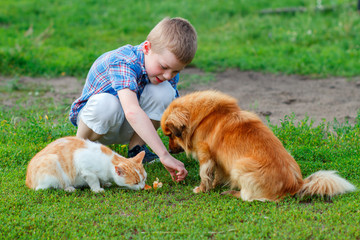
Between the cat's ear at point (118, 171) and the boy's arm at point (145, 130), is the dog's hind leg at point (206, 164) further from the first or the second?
the cat's ear at point (118, 171)

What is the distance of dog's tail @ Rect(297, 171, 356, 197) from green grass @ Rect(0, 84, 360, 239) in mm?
77

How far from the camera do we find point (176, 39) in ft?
13.0

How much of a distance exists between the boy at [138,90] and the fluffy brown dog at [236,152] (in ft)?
0.82

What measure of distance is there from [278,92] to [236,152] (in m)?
3.89

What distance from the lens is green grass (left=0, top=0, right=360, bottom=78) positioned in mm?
8422

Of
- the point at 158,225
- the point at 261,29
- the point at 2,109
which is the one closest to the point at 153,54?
the point at 158,225

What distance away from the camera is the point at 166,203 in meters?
3.78

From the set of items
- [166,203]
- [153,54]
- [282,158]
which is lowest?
[166,203]

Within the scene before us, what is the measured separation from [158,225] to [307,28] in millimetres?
8056

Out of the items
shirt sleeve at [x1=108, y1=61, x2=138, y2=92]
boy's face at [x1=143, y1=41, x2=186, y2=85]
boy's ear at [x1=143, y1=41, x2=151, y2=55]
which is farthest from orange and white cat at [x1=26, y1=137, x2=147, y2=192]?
boy's ear at [x1=143, y1=41, x2=151, y2=55]

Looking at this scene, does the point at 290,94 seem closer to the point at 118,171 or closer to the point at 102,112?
the point at 102,112

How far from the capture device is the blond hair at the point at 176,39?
3.95m

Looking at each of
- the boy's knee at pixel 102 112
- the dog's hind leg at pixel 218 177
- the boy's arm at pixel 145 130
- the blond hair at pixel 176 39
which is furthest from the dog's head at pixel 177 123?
the boy's knee at pixel 102 112

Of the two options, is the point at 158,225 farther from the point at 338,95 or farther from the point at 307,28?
the point at 307,28
